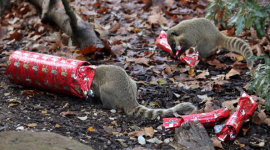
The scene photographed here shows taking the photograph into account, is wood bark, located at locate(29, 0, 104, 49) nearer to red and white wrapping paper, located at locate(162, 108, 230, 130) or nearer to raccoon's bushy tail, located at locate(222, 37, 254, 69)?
raccoon's bushy tail, located at locate(222, 37, 254, 69)

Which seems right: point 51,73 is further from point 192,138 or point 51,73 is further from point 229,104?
point 229,104

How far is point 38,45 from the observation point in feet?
23.9

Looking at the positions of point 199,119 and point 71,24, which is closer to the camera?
point 199,119

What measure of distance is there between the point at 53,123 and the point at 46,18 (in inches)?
181

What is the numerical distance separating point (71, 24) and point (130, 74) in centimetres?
174

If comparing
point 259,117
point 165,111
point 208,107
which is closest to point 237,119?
point 259,117

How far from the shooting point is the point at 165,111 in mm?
4480

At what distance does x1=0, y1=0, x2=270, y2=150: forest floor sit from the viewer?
4.07 metres

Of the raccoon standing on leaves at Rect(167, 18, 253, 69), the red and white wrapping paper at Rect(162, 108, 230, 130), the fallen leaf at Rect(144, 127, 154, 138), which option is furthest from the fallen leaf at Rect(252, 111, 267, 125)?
the raccoon standing on leaves at Rect(167, 18, 253, 69)

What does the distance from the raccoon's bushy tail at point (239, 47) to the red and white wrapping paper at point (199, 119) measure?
199 centimetres

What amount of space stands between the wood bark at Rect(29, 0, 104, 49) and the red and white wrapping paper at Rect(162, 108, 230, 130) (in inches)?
115

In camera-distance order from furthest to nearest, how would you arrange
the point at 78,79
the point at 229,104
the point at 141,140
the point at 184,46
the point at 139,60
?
the point at 184,46 → the point at 139,60 → the point at 78,79 → the point at 229,104 → the point at 141,140

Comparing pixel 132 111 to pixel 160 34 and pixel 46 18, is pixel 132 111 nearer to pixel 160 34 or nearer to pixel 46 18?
pixel 160 34

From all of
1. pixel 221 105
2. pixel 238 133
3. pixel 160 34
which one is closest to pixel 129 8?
pixel 160 34
